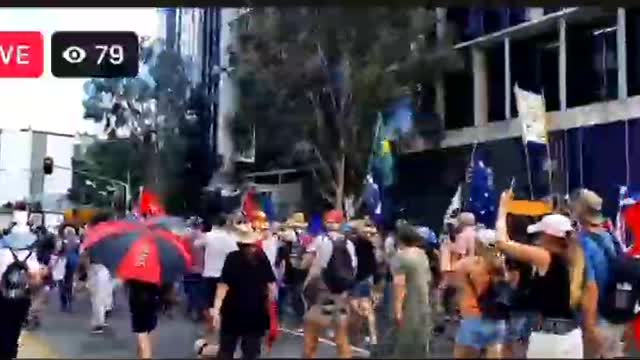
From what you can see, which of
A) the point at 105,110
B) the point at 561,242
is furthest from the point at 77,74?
the point at 105,110

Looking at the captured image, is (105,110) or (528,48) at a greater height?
(528,48)

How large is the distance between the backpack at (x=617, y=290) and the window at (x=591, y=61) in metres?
18.6

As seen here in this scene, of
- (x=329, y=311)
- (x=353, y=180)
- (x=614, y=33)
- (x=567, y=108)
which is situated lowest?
(x=329, y=311)

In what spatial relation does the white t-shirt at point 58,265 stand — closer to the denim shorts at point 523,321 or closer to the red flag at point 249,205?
the red flag at point 249,205

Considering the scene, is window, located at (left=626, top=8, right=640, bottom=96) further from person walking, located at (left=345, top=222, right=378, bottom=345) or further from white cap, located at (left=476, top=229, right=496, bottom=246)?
white cap, located at (left=476, top=229, right=496, bottom=246)

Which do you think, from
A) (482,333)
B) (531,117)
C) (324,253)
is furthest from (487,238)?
(531,117)

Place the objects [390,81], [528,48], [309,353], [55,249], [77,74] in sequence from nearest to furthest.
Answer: [309,353]
[77,74]
[55,249]
[390,81]
[528,48]

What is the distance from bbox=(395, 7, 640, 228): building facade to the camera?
23953 mm

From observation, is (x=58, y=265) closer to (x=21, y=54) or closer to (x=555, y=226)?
(x=21, y=54)

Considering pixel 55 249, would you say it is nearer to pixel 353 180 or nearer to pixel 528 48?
pixel 353 180

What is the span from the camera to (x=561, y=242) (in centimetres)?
570

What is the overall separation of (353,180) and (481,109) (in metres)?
9.10

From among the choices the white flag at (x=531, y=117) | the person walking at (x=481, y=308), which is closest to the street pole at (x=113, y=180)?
the white flag at (x=531, y=117)

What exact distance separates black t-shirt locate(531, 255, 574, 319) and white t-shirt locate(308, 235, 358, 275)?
4.43 meters
